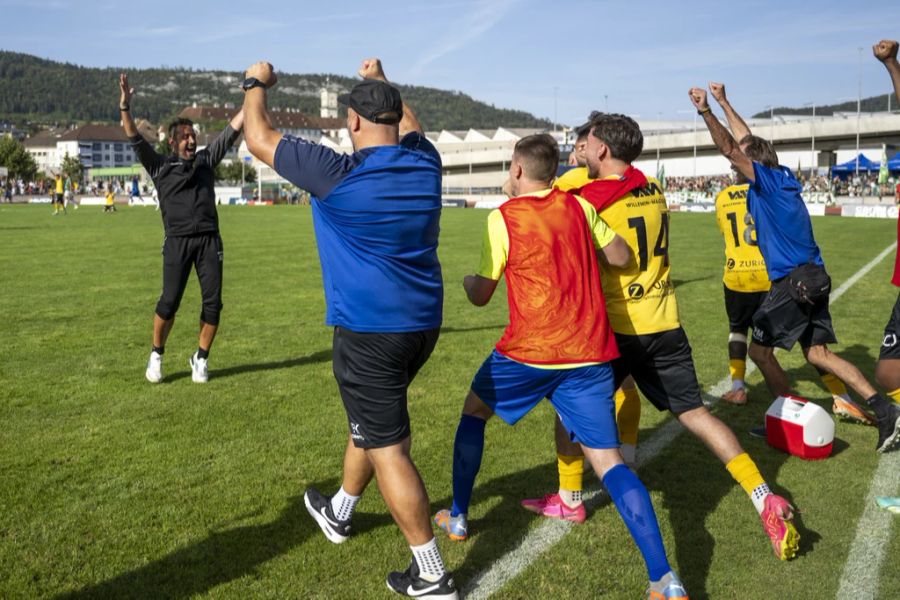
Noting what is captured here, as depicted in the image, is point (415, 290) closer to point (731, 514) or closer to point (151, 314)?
point (731, 514)

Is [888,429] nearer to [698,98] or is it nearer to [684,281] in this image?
[698,98]

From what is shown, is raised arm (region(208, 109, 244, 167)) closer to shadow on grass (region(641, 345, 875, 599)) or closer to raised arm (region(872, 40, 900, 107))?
shadow on grass (region(641, 345, 875, 599))

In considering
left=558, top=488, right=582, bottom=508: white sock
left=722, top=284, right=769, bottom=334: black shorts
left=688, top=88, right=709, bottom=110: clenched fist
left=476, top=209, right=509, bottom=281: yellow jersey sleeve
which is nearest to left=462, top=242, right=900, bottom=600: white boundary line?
left=558, top=488, right=582, bottom=508: white sock

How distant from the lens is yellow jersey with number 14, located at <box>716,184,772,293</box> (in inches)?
259

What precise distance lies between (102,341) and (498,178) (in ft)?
278

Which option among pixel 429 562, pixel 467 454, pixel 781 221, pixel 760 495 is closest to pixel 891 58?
pixel 781 221

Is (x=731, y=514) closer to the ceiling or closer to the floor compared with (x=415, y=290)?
closer to the floor

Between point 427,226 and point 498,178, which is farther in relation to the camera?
point 498,178

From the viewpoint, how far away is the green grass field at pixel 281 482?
365 cm

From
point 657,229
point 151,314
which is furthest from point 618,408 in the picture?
point 151,314

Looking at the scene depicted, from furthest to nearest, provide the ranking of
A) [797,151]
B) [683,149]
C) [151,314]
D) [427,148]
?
1. [683,149]
2. [797,151]
3. [151,314]
4. [427,148]

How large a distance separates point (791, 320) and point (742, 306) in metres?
1.09

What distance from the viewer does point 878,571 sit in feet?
12.3

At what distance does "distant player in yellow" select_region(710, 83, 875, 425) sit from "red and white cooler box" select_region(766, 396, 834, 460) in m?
1.12
